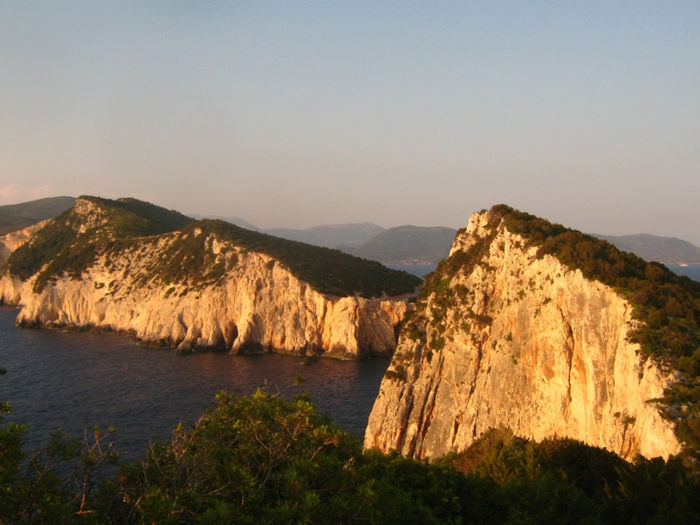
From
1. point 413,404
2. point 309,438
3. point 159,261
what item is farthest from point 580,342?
point 159,261

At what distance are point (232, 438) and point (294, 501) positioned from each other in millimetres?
4107

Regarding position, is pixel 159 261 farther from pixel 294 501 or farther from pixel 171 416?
pixel 294 501

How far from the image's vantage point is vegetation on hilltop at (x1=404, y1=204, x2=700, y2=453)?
19.2m

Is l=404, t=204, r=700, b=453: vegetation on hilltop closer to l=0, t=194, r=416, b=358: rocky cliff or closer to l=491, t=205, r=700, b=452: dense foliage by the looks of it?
l=491, t=205, r=700, b=452: dense foliage

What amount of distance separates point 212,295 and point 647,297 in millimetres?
69853

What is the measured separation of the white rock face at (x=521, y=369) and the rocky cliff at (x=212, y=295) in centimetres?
3700

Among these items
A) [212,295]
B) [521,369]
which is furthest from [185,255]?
[521,369]

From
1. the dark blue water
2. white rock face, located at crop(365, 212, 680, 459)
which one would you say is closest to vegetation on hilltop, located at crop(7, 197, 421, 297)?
→ the dark blue water

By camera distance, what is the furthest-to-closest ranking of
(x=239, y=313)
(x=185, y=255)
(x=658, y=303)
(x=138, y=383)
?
(x=185, y=255), (x=239, y=313), (x=138, y=383), (x=658, y=303)

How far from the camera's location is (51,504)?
8828mm

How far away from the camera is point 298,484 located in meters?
11.2

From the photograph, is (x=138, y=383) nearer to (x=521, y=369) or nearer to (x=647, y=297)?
(x=521, y=369)

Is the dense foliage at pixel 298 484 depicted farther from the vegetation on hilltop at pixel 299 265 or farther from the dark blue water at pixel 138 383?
the vegetation on hilltop at pixel 299 265

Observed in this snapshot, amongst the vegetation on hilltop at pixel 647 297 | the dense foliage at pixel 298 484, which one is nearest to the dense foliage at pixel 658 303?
the vegetation on hilltop at pixel 647 297
